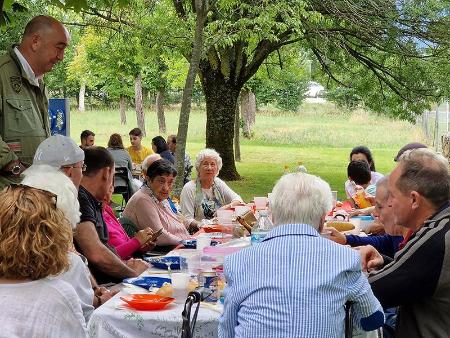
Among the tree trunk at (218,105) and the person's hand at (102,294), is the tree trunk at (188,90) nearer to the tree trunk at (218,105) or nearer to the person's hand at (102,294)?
the tree trunk at (218,105)

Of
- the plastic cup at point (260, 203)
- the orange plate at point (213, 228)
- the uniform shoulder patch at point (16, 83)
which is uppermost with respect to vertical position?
the uniform shoulder patch at point (16, 83)

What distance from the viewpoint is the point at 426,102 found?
16.9 meters

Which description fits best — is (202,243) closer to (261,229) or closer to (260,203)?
(261,229)

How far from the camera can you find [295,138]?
3666 centimetres

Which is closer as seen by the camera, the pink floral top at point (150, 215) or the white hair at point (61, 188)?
the white hair at point (61, 188)

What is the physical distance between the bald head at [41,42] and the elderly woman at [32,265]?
8.06 ft

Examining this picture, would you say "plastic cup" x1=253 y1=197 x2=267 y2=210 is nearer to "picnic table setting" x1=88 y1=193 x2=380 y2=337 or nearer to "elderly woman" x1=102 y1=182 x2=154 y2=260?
"elderly woman" x1=102 y1=182 x2=154 y2=260

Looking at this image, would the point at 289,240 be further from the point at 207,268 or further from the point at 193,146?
the point at 193,146

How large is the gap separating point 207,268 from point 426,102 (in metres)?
13.9

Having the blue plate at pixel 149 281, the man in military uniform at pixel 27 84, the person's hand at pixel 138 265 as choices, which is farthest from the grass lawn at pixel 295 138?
the blue plate at pixel 149 281

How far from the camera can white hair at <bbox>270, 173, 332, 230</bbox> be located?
270 centimetres

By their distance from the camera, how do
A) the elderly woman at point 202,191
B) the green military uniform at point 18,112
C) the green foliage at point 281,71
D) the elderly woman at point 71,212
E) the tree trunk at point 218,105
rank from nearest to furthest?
the elderly woman at point 71,212 < the green military uniform at point 18,112 < the elderly woman at point 202,191 < the tree trunk at point 218,105 < the green foliage at point 281,71

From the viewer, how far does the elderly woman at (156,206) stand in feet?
19.4

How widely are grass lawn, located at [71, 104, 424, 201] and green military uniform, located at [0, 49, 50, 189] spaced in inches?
426
